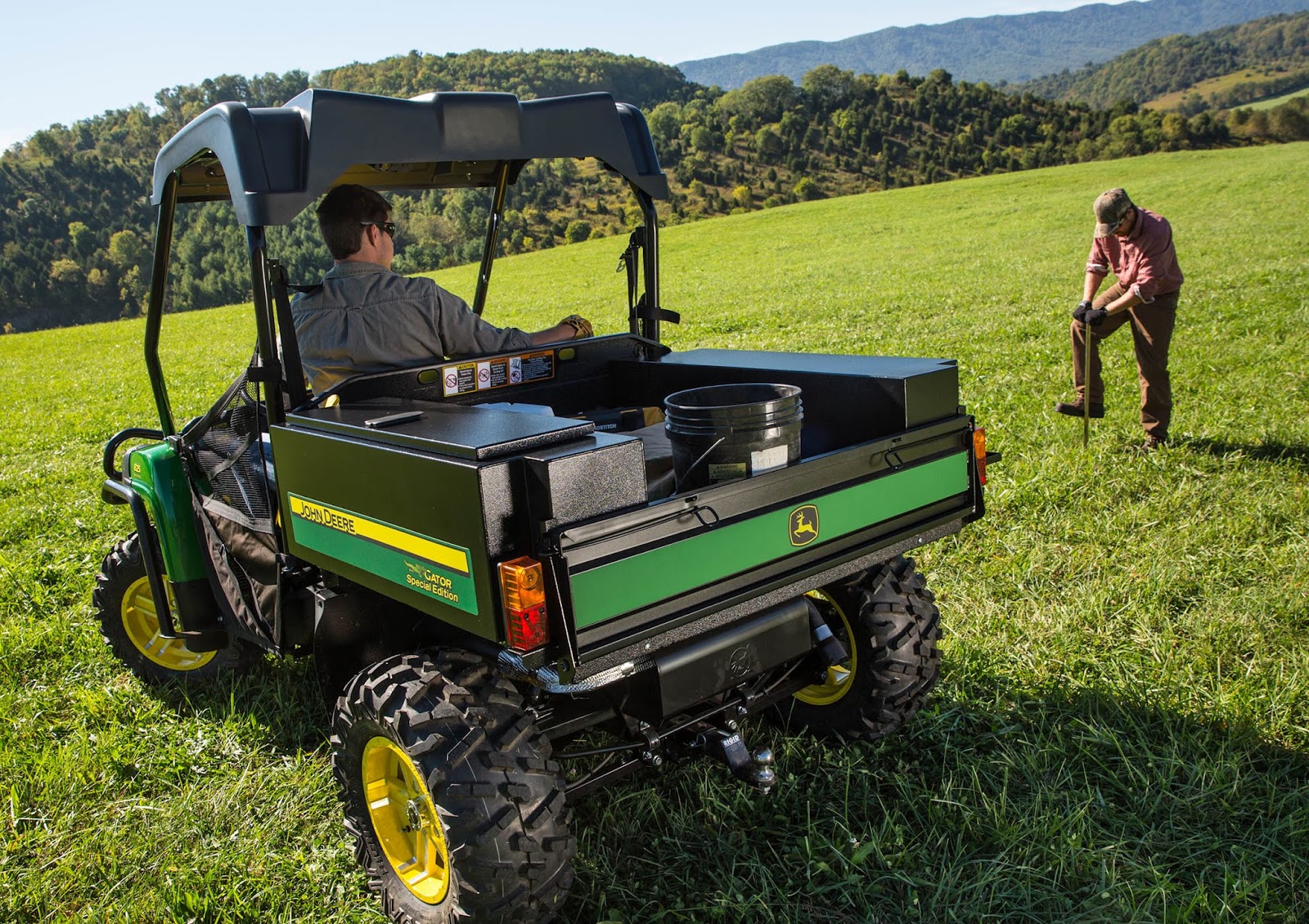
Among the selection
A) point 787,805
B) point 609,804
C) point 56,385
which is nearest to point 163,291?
point 609,804

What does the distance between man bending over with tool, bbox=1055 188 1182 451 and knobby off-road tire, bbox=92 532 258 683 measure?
199 inches

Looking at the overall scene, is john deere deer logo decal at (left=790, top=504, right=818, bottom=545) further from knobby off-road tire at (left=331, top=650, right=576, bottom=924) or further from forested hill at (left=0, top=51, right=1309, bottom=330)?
forested hill at (left=0, top=51, right=1309, bottom=330)

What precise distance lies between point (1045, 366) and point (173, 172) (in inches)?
306

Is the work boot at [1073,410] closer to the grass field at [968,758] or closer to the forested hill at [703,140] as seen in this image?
the grass field at [968,758]

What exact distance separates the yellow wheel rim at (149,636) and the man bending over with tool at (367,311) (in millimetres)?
1435

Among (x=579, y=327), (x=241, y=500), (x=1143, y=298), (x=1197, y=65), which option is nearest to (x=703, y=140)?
(x=1143, y=298)

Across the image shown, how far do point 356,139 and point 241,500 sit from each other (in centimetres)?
122

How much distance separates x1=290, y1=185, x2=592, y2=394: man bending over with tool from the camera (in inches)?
126

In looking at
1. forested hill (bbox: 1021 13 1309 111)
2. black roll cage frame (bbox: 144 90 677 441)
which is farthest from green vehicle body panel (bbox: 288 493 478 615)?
forested hill (bbox: 1021 13 1309 111)

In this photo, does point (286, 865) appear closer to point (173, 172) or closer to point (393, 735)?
point (393, 735)

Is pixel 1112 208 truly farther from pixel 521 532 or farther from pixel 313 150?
pixel 521 532

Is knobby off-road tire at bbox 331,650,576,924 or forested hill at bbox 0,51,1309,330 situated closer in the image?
knobby off-road tire at bbox 331,650,576,924

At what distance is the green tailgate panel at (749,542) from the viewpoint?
2271mm

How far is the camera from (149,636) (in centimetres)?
422
